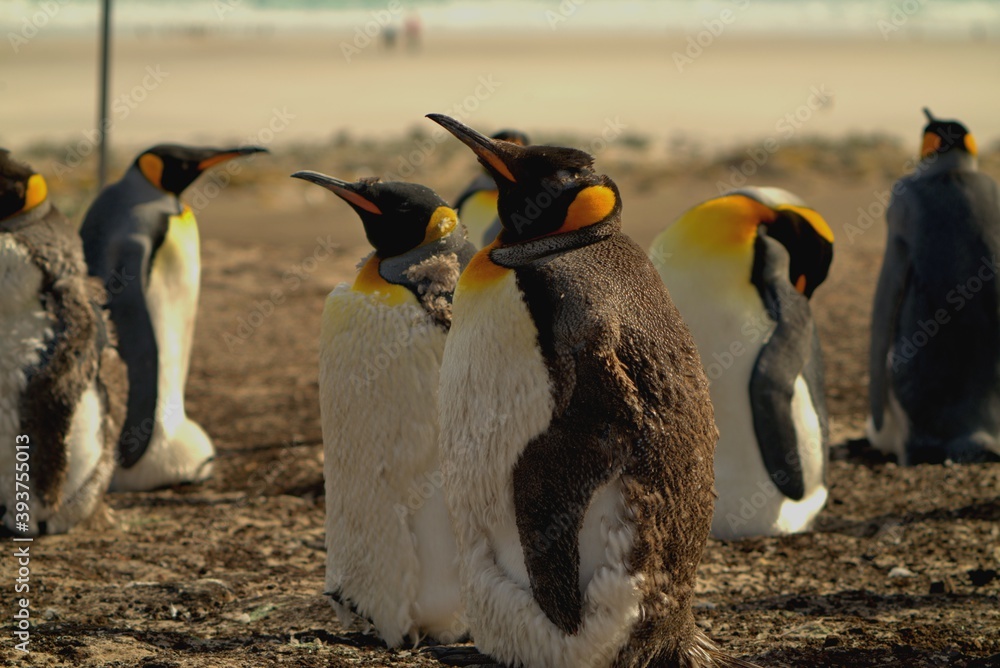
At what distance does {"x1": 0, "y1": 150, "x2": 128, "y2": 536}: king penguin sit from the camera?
Result: 4332 mm

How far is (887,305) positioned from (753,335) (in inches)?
54.5

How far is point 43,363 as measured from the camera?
436cm

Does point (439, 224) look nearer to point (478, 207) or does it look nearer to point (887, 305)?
point (478, 207)

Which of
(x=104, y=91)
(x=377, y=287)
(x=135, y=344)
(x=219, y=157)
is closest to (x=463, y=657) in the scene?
(x=377, y=287)

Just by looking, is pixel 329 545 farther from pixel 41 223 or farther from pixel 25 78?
pixel 25 78

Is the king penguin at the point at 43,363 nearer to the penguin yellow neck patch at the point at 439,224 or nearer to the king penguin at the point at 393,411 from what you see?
the king penguin at the point at 393,411

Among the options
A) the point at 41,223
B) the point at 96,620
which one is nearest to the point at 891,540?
the point at 96,620

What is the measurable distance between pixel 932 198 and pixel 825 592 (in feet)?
7.66

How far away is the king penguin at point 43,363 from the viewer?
4.33 meters

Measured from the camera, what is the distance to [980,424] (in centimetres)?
554

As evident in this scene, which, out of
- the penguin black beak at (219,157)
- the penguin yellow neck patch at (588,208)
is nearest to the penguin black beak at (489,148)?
the penguin yellow neck patch at (588,208)

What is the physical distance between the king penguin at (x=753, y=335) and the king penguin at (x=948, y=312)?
1.07 metres

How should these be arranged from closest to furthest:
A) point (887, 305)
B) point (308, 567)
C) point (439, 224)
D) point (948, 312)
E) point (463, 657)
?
1. point (463, 657)
2. point (439, 224)
3. point (308, 567)
4. point (948, 312)
5. point (887, 305)

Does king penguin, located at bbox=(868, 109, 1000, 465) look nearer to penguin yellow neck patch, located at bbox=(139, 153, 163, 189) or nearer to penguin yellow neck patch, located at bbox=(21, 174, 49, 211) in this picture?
penguin yellow neck patch, located at bbox=(139, 153, 163, 189)
